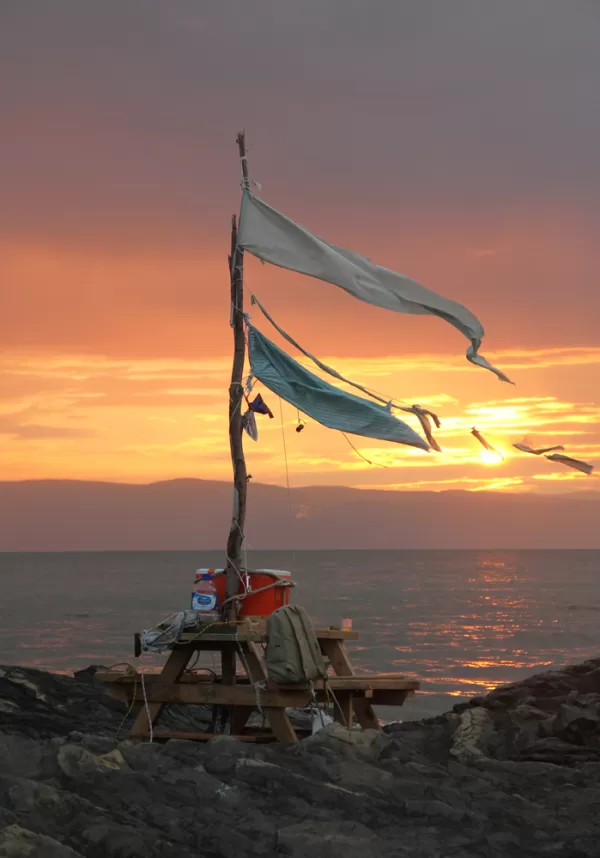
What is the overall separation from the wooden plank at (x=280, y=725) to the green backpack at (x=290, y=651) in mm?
407

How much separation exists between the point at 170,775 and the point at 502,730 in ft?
19.8

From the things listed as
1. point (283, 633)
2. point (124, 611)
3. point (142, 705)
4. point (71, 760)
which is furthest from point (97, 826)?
point (124, 611)

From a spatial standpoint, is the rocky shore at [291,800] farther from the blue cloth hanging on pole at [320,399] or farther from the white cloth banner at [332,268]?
the white cloth banner at [332,268]

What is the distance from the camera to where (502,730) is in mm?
14102

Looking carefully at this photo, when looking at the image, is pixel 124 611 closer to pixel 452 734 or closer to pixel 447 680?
pixel 447 680

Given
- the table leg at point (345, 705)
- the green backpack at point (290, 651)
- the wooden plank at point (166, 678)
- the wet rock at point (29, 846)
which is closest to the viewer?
the wet rock at point (29, 846)

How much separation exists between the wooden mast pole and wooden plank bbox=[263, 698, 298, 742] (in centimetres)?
114

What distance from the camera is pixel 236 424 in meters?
12.8

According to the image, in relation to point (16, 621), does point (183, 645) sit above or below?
above

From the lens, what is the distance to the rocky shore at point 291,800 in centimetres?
812

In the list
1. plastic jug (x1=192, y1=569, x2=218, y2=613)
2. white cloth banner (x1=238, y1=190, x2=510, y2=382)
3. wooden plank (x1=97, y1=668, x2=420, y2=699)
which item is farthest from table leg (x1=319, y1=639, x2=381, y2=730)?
white cloth banner (x1=238, y1=190, x2=510, y2=382)

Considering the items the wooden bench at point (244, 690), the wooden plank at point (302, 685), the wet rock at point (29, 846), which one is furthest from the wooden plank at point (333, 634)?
the wet rock at point (29, 846)

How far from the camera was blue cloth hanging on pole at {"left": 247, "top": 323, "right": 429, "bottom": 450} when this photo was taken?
12453mm

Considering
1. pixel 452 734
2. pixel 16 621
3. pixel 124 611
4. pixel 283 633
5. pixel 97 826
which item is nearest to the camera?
pixel 97 826
